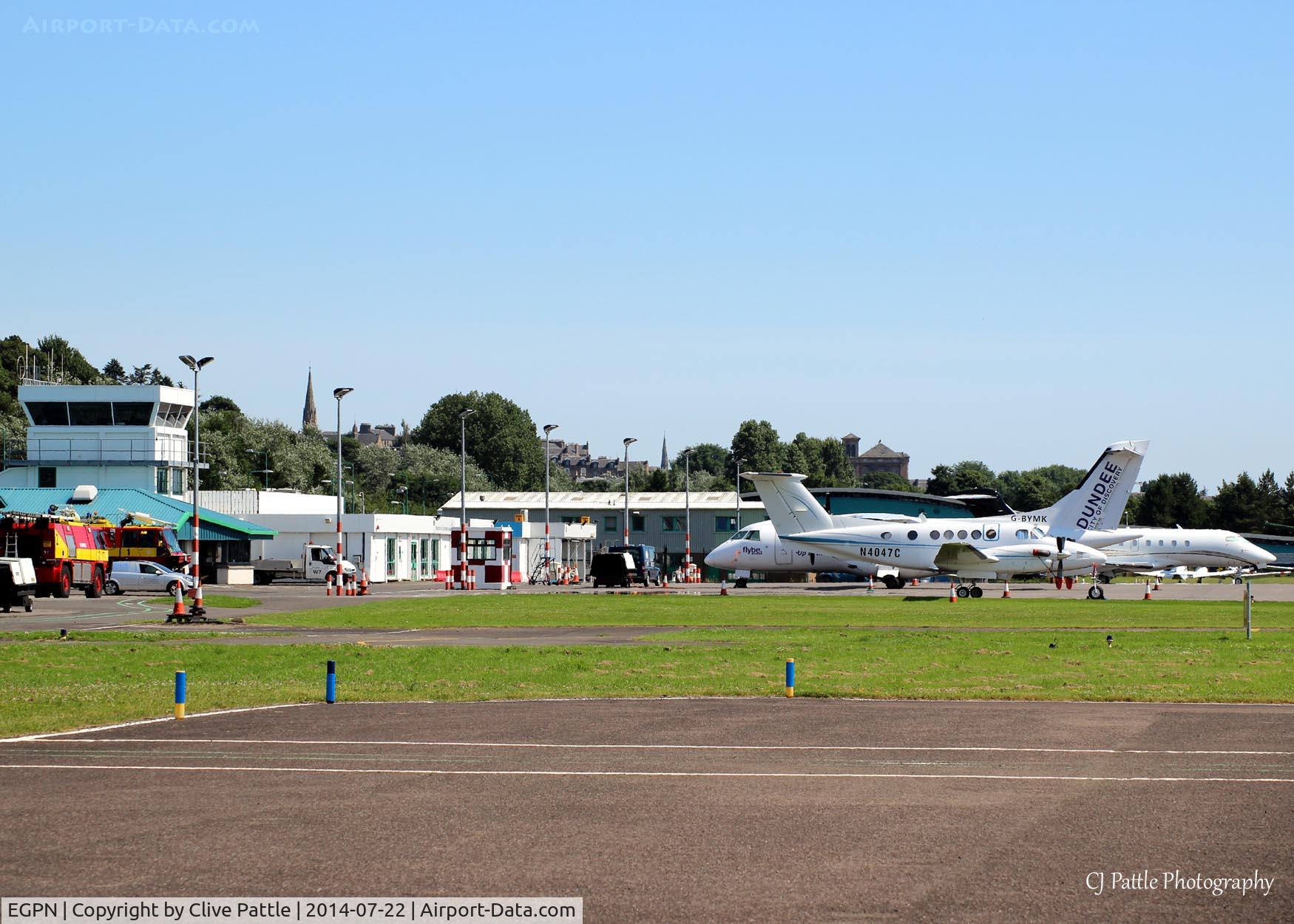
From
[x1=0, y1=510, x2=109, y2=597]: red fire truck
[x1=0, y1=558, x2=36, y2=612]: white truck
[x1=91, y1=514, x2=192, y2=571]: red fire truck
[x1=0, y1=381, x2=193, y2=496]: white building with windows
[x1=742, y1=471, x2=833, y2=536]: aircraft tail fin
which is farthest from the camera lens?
[x1=0, y1=381, x2=193, y2=496]: white building with windows

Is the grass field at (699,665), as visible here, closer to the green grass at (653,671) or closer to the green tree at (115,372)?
the green grass at (653,671)

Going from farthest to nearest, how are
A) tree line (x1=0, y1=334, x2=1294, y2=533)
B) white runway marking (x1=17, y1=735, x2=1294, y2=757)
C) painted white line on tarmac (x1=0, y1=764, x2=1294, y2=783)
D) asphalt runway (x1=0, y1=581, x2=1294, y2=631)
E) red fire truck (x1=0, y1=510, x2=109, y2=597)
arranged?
1. tree line (x1=0, y1=334, x2=1294, y2=533)
2. red fire truck (x1=0, y1=510, x2=109, y2=597)
3. asphalt runway (x1=0, y1=581, x2=1294, y2=631)
4. white runway marking (x1=17, y1=735, x2=1294, y2=757)
5. painted white line on tarmac (x1=0, y1=764, x2=1294, y2=783)

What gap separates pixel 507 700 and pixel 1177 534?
218 ft

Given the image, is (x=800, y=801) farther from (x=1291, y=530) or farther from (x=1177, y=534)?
(x=1291, y=530)

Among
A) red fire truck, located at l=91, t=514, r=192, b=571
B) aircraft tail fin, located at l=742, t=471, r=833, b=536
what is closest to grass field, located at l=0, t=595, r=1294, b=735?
aircraft tail fin, located at l=742, t=471, r=833, b=536

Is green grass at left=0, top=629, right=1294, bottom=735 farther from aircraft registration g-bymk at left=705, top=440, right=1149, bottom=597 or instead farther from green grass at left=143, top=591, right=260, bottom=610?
aircraft registration g-bymk at left=705, top=440, right=1149, bottom=597

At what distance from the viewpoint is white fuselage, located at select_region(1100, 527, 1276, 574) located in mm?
78750

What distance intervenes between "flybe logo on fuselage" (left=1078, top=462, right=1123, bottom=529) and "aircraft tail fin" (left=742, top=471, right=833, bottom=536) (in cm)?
1221

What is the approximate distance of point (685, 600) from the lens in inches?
2206

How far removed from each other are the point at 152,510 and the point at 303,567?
9388mm

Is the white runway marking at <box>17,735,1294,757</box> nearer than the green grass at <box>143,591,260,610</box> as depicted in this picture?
Yes

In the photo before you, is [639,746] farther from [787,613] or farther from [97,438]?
[97,438]

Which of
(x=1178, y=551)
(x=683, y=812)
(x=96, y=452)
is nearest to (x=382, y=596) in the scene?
(x=96, y=452)

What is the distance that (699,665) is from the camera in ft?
88.5
